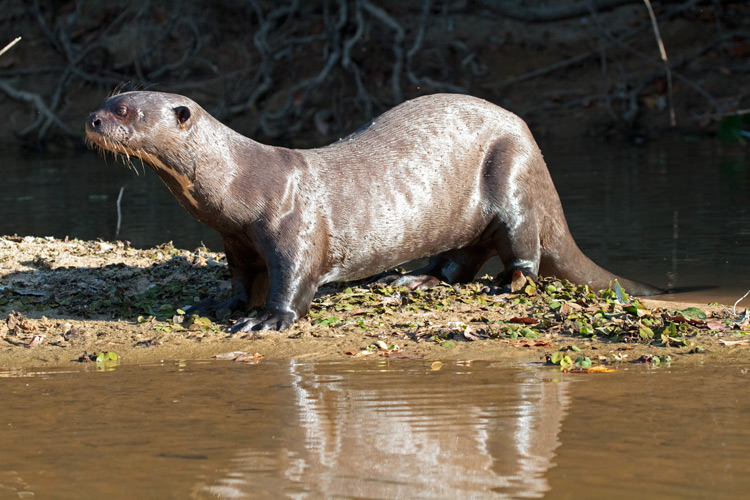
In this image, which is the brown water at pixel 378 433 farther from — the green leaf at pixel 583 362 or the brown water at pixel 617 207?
the brown water at pixel 617 207

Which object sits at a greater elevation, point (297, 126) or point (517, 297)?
point (297, 126)

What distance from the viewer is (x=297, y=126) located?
1260cm

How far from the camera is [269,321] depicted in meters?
4.21

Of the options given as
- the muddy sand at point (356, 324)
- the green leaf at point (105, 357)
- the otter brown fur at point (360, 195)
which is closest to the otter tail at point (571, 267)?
the otter brown fur at point (360, 195)

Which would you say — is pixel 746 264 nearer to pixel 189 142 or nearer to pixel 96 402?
pixel 189 142

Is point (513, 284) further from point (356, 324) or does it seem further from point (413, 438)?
point (413, 438)

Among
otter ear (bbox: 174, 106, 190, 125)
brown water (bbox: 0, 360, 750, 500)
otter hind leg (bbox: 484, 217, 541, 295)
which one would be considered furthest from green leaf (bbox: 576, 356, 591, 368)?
otter ear (bbox: 174, 106, 190, 125)

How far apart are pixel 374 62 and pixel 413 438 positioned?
432 inches

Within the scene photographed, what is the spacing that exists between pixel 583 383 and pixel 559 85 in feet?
32.6

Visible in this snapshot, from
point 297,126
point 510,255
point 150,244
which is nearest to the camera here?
point 510,255

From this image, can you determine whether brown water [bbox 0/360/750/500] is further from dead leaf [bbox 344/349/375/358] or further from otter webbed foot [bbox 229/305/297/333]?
otter webbed foot [bbox 229/305/297/333]

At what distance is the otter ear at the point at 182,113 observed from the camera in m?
4.15

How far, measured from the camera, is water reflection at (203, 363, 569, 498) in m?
2.30

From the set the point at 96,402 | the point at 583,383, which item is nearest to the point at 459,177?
the point at 583,383
